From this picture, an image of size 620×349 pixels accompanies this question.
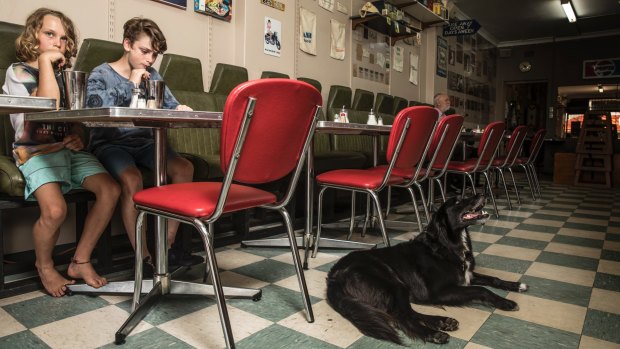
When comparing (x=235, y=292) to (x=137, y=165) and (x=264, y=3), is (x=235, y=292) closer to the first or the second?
(x=137, y=165)

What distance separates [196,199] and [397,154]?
1253mm

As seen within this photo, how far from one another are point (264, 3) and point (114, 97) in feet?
→ 7.95

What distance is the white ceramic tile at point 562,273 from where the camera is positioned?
209cm

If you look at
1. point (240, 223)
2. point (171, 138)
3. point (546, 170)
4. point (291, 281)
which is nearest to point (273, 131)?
point (291, 281)

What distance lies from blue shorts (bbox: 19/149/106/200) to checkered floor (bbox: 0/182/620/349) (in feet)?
1.52

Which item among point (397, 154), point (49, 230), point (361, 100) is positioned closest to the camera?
point (49, 230)

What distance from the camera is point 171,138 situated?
286cm

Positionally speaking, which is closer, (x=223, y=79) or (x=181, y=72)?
(x=181, y=72)

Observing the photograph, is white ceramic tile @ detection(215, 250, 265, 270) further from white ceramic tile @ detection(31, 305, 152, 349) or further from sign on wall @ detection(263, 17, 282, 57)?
sign on wall @ detection(263, 17, 282, 57)

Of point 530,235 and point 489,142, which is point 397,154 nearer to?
point 530,235

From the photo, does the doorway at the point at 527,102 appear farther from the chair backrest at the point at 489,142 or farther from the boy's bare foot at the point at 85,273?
the boy's bare foot at the point at 85,273

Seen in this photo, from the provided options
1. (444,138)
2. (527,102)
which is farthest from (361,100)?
(527,102)

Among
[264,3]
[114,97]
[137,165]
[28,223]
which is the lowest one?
[28,223]

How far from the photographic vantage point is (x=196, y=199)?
1.33 metres
